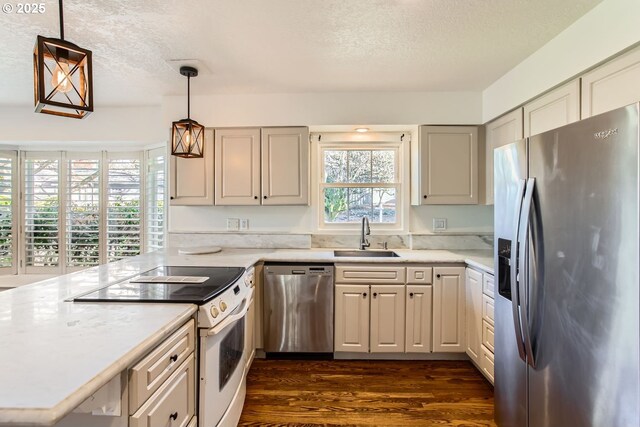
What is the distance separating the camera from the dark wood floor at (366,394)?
1.88 metres

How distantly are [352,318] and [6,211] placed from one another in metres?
3.90

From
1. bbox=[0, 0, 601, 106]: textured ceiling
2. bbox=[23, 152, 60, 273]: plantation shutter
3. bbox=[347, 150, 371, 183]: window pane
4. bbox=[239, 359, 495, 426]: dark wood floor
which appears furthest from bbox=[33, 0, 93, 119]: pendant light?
bbox=[23, 152, 60, 273]: plantation shutter

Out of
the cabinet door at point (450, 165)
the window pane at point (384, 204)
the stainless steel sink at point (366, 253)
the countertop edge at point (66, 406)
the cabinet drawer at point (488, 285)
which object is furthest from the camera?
the window pane at point (384, 204)

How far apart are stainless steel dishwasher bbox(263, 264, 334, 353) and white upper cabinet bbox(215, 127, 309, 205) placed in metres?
0.70

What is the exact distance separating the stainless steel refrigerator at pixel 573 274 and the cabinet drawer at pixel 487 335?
536 mm

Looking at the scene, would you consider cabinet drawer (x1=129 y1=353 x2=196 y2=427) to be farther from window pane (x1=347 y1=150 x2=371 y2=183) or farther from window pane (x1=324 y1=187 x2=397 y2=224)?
window pane (x1=347 y1=150 x2=371 y2=183)

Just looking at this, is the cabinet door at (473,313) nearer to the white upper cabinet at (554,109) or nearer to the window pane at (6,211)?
the white upper cabinet at (554,109)

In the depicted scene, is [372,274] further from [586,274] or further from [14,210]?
[14,210]

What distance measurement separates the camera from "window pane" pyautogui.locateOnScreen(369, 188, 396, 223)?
3248mm

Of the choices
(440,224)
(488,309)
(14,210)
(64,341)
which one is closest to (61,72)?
(64,341)

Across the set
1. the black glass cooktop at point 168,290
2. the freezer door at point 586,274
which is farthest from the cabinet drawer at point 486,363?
the black glass cooktop at point 168,290

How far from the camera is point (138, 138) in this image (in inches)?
126

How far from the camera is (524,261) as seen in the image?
1393mm

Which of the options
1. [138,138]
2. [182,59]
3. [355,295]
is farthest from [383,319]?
[138,138]
